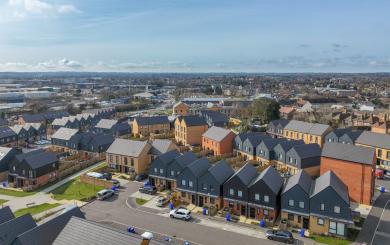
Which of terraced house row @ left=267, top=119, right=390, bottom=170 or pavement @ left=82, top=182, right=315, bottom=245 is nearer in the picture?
pavement @ left=82, top=182, right=315, bottom=245

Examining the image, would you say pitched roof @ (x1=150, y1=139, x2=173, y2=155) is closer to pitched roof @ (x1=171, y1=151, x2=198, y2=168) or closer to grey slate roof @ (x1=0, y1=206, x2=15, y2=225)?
pitched roof @ (x1=171, y1=151, x2=198, y2=168)

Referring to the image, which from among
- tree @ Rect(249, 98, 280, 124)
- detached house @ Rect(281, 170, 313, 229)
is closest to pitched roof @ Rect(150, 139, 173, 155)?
detached house @ Rect(281, 170, 313, 229)

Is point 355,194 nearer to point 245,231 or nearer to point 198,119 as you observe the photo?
point 245,231

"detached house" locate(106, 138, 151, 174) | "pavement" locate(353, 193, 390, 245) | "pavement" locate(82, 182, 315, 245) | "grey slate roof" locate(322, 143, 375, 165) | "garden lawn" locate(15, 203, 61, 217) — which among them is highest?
"grey slate roof" locate(322, 143, 375, 165)

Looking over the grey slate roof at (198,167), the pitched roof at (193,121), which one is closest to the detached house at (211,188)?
the grey slate roof at (198,167)

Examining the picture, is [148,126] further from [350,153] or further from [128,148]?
[350,153]

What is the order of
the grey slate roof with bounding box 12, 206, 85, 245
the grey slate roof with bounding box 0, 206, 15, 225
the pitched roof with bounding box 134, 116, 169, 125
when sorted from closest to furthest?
1. the grey slate roof with bounding box 12, 206, 85, 245
2. the grey slate roof with bounding box 0, 206, 15, 225
3. the pitched roof with bounding box 134, 116, 169, 125

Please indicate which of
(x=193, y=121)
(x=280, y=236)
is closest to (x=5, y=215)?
(x=280, y=236)
